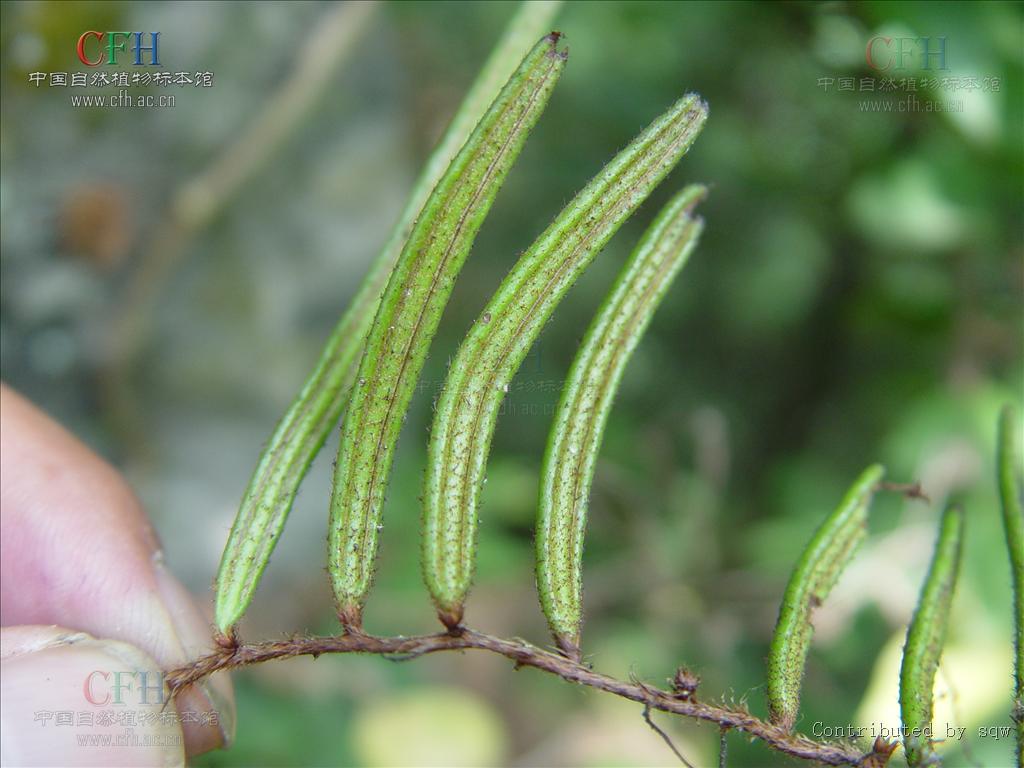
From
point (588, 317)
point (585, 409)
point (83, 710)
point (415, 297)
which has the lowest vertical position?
point (83, 710)

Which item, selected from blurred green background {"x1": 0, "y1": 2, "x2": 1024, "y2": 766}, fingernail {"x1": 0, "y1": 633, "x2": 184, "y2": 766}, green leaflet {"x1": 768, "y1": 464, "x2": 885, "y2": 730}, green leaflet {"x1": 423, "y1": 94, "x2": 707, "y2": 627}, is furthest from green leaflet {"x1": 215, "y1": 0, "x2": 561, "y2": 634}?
blurred green background {"x1": 0, "y1": 2, "x2": 1024, "y2": 766}

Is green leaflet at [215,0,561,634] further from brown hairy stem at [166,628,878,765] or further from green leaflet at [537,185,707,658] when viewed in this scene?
green leaflet at [537,185,707,658]

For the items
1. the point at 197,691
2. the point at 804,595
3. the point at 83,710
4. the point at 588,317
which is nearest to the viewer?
the point at 804,595

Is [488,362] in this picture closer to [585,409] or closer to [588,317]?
[585,409]

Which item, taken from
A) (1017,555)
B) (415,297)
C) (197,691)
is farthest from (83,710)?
(1017,555)

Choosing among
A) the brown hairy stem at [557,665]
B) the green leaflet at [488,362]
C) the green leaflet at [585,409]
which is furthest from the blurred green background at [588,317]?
the green leaflet at [488,362]

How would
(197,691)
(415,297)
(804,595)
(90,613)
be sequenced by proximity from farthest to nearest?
1. (90,613)
2. (197,691)
3. (804,595)
4. (415,297)

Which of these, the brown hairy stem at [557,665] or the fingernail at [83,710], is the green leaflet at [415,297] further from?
the fingernail at [83,710]
